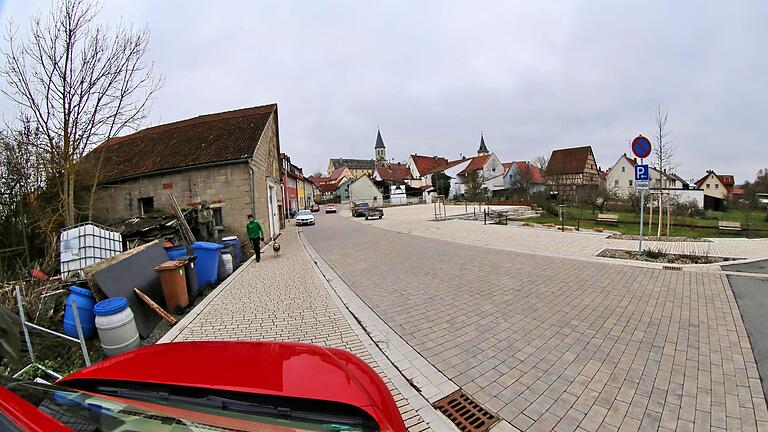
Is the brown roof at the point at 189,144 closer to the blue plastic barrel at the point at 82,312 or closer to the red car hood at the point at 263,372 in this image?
the blue plastic barrel at the point at 82,312

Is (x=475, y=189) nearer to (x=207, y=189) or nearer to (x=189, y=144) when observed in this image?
(x=189, y=144)

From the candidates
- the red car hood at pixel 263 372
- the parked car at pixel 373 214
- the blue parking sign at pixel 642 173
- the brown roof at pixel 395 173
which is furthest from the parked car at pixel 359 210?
the brown roof at pixel 395 173

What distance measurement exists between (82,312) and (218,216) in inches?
386

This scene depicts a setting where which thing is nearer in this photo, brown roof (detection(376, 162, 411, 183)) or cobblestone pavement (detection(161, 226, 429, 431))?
cobblestone pavement (detection(161, 226, 429, 431))

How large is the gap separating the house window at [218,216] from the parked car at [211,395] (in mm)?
12767

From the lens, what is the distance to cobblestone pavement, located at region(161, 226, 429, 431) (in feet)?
13.0

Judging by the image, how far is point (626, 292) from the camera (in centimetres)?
552

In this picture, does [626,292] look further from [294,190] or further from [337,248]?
[294,190]

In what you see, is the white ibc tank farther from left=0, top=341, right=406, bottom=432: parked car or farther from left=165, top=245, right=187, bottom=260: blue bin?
left=0, top=341, right=406, bottom=432: parked car

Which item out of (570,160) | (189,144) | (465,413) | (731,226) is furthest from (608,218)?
(570,160)

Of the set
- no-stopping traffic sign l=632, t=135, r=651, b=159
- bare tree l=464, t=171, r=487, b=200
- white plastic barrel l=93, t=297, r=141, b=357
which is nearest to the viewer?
white plastic barrel l=93, t=297, r=141, b=357

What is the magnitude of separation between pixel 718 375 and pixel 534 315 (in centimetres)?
189

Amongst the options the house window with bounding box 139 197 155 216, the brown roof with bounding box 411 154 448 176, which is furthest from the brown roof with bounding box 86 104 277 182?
the brown roof with bounding box 411 154 448 176

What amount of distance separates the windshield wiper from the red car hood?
0.21 feet
